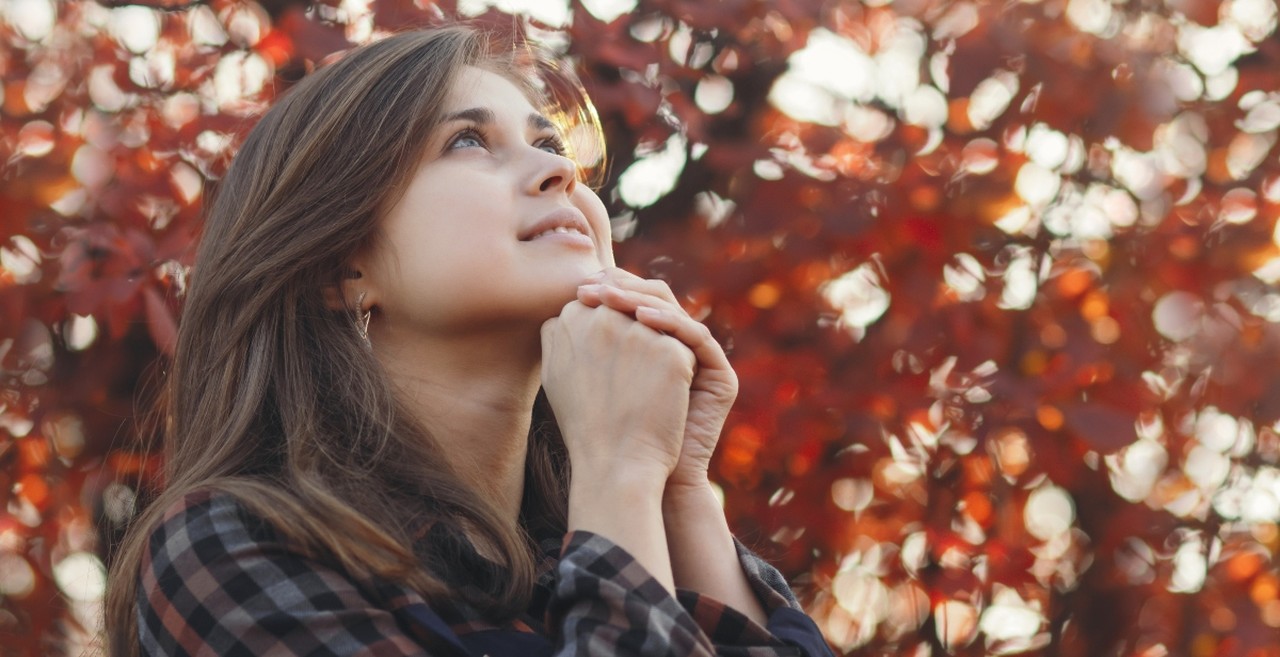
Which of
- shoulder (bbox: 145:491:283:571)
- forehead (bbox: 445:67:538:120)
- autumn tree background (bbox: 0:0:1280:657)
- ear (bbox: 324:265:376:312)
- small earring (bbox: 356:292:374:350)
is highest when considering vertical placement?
forehead (bbox: 445:67:538:120)

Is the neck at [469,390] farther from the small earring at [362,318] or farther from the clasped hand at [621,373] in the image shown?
the clasped hand at [621,373]

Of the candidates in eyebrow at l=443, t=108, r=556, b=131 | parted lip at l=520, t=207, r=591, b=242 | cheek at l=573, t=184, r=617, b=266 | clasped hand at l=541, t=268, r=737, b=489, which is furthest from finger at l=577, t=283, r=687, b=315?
eyebrow at l=443, t=108, r=556, b=131

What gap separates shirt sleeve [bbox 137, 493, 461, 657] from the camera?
5.32ft

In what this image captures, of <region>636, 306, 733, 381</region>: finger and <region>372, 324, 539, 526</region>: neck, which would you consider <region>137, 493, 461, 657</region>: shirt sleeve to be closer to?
<region>372, 324, 539, 526</region>: neck

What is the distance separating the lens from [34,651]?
273 centimetres

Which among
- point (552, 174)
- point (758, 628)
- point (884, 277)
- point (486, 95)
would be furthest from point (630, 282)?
point (884, 277)

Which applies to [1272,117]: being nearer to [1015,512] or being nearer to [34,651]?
[1015,512]

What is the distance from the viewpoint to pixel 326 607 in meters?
1.65

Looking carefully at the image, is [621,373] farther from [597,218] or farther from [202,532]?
[202,532]

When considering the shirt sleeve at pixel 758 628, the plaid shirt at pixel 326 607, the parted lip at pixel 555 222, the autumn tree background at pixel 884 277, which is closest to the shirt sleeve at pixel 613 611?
the plaid shirt at pixel 326 607

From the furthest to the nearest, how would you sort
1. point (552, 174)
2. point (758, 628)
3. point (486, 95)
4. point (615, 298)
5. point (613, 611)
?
point (486, 95), point (552, 174), point (615, 298), point (758, 628), point (613, 611)

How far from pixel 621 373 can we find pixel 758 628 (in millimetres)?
405

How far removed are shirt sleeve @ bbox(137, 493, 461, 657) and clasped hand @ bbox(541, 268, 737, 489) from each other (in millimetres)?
365

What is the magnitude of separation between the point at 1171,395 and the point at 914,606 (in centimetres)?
71
